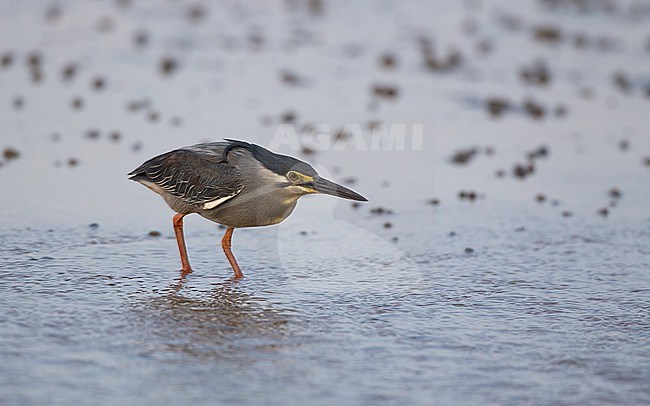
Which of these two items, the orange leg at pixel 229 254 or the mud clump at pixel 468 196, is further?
the mud clump at pixel 468 196

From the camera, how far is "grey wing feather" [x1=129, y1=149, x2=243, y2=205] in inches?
280

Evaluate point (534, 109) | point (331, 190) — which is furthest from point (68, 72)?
point (331, 190)

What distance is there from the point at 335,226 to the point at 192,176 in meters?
1.72

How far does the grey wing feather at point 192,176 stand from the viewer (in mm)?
7102

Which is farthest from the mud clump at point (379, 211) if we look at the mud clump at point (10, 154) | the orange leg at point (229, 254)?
the mud clump at point (10, 154)

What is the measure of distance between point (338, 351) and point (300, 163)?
5.44 ft

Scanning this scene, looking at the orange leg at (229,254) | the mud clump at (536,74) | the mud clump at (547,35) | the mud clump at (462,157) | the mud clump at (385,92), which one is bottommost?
the orange leg at (229,254)

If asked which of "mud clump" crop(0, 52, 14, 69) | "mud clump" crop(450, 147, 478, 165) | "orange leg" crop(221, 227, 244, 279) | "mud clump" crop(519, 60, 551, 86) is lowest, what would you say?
"orange leg" crop(221, 227, 244, 279)

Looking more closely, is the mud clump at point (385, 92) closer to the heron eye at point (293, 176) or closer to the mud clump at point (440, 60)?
the mud clump at point (440, 60)

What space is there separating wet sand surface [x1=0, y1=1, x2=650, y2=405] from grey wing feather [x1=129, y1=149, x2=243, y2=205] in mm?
531

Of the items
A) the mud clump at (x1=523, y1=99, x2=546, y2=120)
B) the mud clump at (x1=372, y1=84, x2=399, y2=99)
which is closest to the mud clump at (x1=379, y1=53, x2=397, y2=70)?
the mud clump at (x1=372, y1=84, x2=399, y2=99)

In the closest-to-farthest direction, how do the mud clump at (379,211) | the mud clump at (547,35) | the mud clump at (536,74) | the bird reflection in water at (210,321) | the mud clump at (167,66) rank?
1. the bird reflection in water at (210,321)
2. the mud clump at (379,211)
3. the mud clump at (167,66)
4. the mud clump at (536,74)
5. the mud clump at (547,35)

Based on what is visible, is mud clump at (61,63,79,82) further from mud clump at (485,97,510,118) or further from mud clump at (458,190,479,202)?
mud clump at (458,190,479,202)

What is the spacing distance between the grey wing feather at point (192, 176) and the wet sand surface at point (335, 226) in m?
0.53
